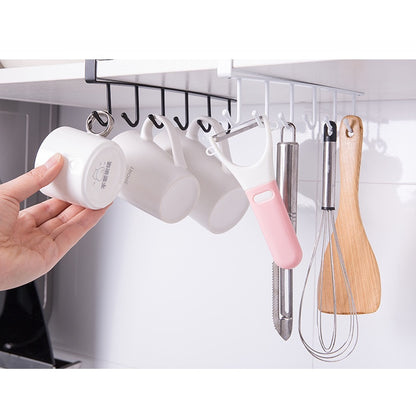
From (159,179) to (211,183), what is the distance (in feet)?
0.28

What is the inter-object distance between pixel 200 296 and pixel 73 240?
35 centimetres

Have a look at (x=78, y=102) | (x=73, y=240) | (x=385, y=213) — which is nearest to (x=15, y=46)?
(x=78, y=102)

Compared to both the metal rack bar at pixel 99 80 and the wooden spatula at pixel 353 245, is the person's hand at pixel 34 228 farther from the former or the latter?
the wooden spatula at pixel 353 245

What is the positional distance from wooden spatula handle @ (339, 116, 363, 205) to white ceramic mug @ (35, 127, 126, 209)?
0.31 meters

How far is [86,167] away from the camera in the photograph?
2.21 feet

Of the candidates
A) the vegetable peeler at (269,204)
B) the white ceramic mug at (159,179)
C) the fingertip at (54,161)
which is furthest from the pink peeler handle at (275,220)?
the fingertip at (54,161)

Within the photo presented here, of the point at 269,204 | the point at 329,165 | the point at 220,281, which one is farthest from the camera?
the point at 220,281

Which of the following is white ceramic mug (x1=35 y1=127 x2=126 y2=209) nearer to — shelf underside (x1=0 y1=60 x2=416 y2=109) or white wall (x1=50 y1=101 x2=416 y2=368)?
shelf underside (x1=0 y1=60 x2=416 y2=109)

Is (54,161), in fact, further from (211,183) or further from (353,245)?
(353,245)

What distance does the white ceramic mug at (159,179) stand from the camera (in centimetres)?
73

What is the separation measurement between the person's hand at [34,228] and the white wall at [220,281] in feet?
1.04

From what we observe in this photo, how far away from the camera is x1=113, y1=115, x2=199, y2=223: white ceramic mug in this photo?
2.39 ft

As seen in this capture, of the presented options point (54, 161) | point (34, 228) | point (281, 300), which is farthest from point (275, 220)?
point (34, 228)
